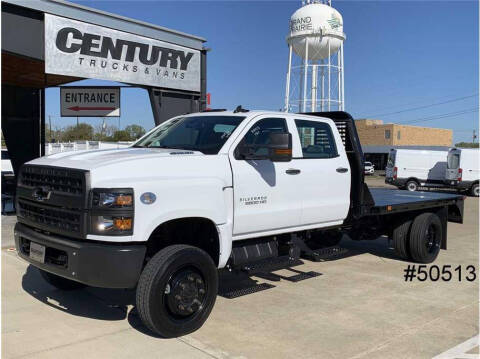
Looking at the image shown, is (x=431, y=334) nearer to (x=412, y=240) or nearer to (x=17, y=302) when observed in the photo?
(x=412, y=240)

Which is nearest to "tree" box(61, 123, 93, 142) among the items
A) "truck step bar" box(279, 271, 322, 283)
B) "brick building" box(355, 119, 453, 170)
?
"brick building" box(355, 119, 453, 170)

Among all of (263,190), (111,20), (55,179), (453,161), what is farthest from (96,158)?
(453,161)

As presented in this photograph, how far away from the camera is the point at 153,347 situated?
4.25 m

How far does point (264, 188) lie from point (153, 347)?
2.00 m

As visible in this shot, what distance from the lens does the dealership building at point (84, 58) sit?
8711 millimetres

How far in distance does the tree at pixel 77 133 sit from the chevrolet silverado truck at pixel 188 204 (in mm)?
55069

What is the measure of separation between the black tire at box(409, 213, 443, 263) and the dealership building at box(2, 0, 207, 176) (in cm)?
564

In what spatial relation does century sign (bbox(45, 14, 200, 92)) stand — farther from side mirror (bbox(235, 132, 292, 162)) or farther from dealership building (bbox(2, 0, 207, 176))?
side mirror (bbox(235, 132, 292, 162))

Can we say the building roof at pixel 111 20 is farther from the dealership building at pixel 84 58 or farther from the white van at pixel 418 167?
the white van at pixel 418 167

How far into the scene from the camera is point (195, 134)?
5602 mm

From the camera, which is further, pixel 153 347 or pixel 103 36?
pixel 103 36

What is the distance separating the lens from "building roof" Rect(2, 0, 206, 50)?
8.72 metres

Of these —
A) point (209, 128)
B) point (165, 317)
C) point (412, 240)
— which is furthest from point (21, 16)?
point (412, 240)

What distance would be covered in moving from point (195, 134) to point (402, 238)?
13.7ft
